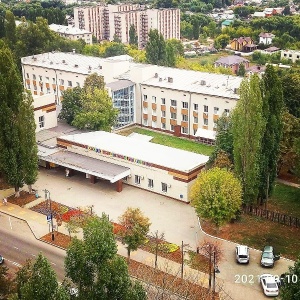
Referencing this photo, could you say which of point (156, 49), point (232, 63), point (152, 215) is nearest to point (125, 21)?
point (232, 63)

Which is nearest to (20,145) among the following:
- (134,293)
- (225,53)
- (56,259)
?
(56,259)

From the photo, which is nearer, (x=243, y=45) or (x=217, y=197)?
(x=217, y=197)

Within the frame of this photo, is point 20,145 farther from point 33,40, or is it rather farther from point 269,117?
point 33,40

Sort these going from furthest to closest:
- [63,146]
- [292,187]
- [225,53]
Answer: [225,53] < [63,146] < [292,187]

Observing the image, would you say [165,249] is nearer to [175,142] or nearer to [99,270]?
[99,270]

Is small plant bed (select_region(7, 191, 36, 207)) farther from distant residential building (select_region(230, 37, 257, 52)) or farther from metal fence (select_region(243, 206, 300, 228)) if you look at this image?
distant residential building (select_region(230, 37, 257, 52))

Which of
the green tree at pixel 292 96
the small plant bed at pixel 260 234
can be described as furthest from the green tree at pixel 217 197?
the green tree at pixel 292 96

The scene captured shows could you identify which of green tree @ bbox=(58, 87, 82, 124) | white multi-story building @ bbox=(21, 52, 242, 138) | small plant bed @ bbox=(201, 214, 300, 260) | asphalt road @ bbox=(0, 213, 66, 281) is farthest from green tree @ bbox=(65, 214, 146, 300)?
white multi-story building @ bbox=(21, 52, 242, 138)
